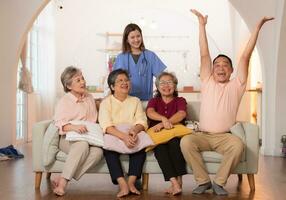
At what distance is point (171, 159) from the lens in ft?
12.0

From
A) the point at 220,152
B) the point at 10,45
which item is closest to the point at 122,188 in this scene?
the point at 220,152

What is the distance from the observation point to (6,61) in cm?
596

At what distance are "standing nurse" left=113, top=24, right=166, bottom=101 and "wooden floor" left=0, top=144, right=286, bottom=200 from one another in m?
0.82

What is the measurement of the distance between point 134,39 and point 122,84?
0.43 m

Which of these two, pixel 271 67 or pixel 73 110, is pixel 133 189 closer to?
pixel 73 110

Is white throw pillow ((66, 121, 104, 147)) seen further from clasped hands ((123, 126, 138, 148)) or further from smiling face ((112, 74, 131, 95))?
smiling face ((112, 74, 131, 95))

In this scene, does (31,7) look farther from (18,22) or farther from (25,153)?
(25,153)

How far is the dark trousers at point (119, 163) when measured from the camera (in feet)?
11.7

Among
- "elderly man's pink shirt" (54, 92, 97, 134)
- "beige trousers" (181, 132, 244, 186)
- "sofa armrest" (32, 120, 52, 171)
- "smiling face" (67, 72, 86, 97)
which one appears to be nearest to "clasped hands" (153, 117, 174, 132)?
"beige trousers" (181, 132, 244, 186)

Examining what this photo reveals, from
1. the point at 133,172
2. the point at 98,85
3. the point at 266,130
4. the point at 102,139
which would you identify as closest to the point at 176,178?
the point at 133,172

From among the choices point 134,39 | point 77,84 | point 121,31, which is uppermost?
point 121,31

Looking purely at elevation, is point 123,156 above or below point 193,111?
below

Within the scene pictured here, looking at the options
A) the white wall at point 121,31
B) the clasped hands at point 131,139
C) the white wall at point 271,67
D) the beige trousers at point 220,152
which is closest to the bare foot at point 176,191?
the beige trousers at point 220,152

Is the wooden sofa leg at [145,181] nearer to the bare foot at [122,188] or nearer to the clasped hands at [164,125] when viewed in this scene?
the bare foot at [122,188]
